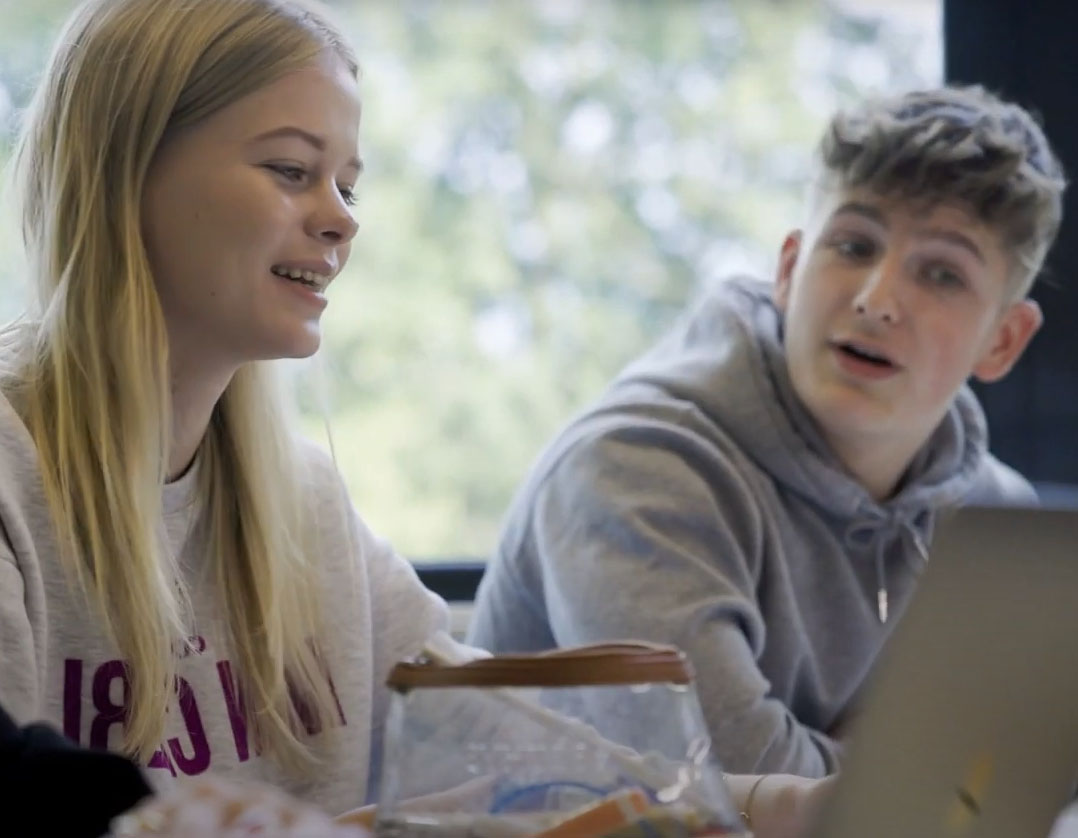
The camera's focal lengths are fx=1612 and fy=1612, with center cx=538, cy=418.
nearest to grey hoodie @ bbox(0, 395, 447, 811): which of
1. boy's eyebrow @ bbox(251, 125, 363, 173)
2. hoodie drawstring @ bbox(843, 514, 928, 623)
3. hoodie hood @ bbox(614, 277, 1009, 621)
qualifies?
boy's eyebrow @ bbox(251, 125, 363, 173)

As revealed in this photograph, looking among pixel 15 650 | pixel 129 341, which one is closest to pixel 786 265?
pixel 129 341

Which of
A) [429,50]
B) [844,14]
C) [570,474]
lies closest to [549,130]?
[429,50]

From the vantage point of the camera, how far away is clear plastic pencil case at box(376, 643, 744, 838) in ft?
2.39

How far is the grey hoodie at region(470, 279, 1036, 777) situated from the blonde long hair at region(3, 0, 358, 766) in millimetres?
383

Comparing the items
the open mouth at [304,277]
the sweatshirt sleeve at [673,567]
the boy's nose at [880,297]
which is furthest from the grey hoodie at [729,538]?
the open mouth at [304,277]

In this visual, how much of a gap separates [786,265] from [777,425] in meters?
0.22

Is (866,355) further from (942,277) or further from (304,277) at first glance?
(304,277)

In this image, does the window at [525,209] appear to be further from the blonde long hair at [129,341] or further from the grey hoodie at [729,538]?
the blonde long hair at [129,341]

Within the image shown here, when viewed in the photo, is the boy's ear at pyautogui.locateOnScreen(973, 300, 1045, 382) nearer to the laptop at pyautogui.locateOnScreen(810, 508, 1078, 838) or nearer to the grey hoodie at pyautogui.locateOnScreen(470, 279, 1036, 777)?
the grey hoodie at pyautogui.locateOnScreen(470, 279, 1036, 777)

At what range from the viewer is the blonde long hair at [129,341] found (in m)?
1.26

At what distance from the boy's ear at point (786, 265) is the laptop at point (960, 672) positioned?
121 centimetres

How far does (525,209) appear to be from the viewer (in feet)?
7.14

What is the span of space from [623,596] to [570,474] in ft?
0.54

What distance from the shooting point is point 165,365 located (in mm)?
1320
